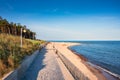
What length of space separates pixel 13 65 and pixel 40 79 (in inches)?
66.3

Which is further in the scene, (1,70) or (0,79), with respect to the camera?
(1,70)

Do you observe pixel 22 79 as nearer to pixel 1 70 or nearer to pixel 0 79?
pixel 1 70

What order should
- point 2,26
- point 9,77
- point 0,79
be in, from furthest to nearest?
1. point 2,26
2. point 9,77
3. point 0,79

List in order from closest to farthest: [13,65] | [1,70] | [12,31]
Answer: [1,70] → [13,65] → [12,31]

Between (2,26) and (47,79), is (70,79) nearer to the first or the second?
(47,79)

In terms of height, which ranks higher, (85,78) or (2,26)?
(2,26)

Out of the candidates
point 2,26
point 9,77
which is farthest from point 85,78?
point 2,26

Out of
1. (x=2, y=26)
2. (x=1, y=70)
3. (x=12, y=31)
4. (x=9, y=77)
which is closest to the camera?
(x=9, y=77)

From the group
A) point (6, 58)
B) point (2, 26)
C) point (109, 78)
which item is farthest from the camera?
point (2, 26)

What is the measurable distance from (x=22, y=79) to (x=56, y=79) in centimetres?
182

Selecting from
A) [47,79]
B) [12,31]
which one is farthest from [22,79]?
[12,31]

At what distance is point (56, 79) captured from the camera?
9.02m

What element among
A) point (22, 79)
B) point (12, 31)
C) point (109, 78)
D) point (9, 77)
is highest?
point (12, 31)

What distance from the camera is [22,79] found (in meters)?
8.61
